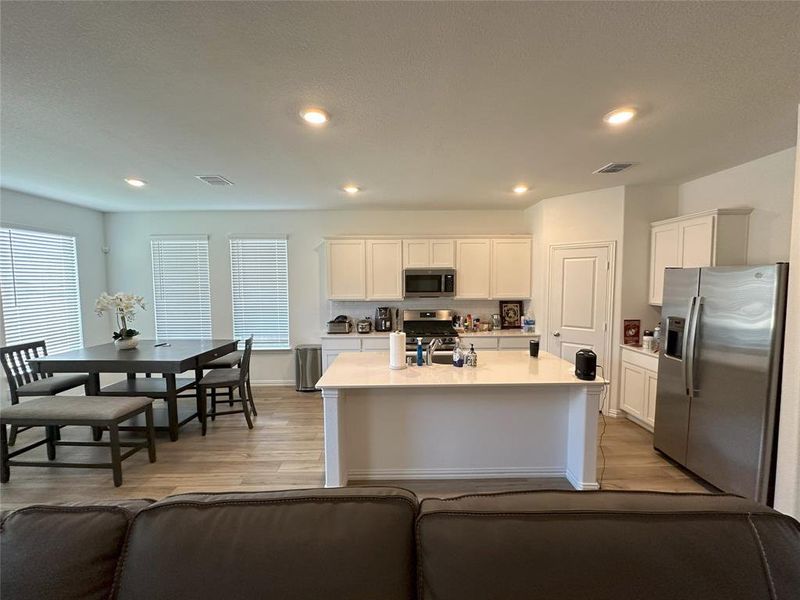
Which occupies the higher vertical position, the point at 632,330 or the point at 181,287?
the point at 181,287

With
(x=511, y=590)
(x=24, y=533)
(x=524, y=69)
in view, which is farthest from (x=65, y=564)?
(x=524, y=69)

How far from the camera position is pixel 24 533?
88 centimetres

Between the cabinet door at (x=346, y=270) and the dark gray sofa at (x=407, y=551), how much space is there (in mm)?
3963

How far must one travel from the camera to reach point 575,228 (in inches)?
161

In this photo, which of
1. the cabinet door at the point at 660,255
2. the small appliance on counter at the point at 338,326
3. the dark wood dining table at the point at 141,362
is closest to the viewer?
the dark wood dining table at the point at 141,362

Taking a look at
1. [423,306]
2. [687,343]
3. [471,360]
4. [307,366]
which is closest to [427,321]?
[423,306]

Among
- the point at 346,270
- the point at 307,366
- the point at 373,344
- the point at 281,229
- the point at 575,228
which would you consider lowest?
the point at 307,366

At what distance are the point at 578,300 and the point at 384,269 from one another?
2553mm

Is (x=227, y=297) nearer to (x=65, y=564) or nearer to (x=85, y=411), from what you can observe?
(x=85, y=411)

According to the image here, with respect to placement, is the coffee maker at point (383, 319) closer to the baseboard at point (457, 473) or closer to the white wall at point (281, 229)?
the white wall at point (281, 229)

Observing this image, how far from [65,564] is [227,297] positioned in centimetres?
467

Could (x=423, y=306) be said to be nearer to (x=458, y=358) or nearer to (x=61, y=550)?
(x=458, y=358)

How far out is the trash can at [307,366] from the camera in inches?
189

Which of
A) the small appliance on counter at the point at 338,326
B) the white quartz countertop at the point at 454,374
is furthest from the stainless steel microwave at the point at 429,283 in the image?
the white quartz countertop at the point at 454,374
